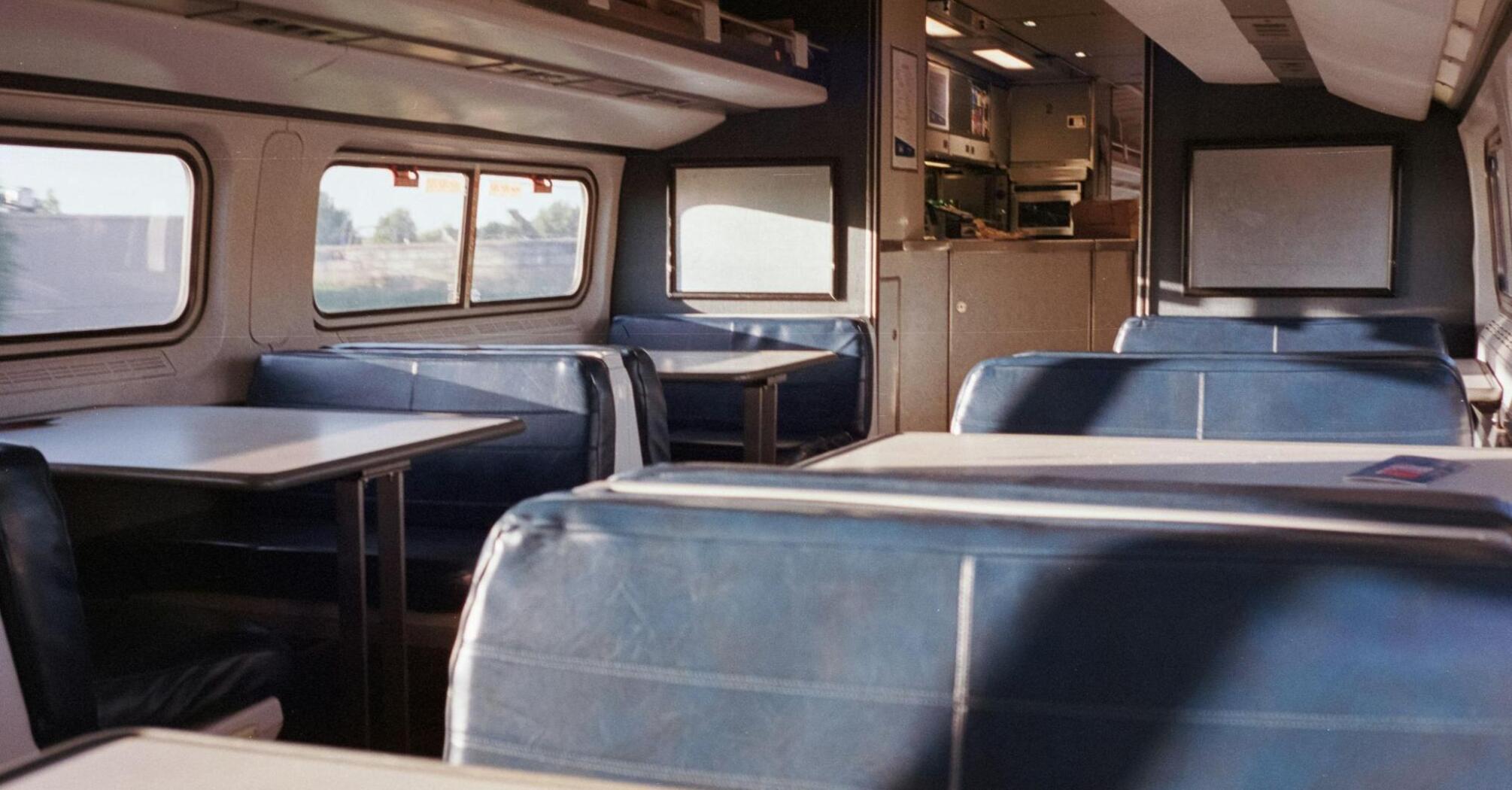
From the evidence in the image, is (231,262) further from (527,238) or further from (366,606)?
(527,238)

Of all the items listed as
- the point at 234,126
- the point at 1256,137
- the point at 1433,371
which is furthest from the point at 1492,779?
the point at 1256,137

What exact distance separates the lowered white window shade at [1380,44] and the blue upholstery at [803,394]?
2046 millimetres

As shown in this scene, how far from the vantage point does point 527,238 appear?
249 inches

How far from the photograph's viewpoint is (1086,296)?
726 cm

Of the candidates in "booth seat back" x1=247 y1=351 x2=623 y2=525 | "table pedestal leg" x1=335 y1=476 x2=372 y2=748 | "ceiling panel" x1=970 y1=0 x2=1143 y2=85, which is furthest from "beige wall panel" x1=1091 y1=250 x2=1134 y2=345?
"table pedestal leg" x1=335 y1=476 x2=372 y2=748

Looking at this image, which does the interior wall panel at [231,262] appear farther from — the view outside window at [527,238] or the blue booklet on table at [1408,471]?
the blue booklet on table at [1408,471]

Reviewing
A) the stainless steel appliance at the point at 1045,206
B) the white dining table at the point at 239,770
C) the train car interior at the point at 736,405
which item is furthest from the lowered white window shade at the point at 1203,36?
the stainless steel appliance at the point at 1045,206

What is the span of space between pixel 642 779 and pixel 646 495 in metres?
0.26

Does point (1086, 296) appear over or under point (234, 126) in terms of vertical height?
under

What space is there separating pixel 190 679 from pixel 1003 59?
29.0 ft

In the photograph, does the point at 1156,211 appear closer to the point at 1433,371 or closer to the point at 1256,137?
the point at 1256,137

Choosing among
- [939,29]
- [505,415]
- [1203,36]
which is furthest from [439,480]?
[939,29]

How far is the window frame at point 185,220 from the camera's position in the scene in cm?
371

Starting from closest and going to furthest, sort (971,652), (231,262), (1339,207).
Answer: (971,652)
(231,262)
(1339,207)
